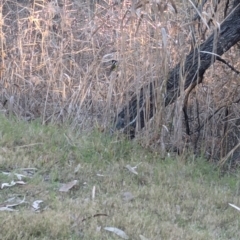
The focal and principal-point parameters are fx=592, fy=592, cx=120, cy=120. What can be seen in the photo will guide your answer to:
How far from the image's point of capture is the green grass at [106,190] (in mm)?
3734

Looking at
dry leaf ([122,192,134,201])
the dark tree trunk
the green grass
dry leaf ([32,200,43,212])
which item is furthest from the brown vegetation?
dry leaf ([32,200,43,212])

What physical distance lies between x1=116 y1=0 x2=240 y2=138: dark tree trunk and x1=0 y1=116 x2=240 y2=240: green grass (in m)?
0.36

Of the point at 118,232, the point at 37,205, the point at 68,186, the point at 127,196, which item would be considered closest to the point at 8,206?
the point at 37,205

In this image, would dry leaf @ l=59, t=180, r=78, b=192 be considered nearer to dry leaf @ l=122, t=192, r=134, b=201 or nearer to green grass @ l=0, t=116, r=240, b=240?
green grass @ l=0, t=116, r=240, b=240

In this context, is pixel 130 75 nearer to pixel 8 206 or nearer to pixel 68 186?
pixel 68 186

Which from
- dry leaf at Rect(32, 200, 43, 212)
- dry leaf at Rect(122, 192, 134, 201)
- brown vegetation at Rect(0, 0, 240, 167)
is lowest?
dry leaf at Rect(122, 192, 134, 201)

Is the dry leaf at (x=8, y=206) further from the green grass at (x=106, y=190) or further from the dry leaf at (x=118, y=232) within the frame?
the dry leaf at (x=118, y=232)

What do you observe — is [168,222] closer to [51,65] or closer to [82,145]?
[82,145]

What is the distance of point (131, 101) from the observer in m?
5.92

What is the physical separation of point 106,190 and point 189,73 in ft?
5.92

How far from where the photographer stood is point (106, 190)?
4.49 m

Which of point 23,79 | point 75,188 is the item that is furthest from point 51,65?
point 75,188

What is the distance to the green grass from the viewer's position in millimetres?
3734

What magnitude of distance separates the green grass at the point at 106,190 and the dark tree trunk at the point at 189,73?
1.20 ft
